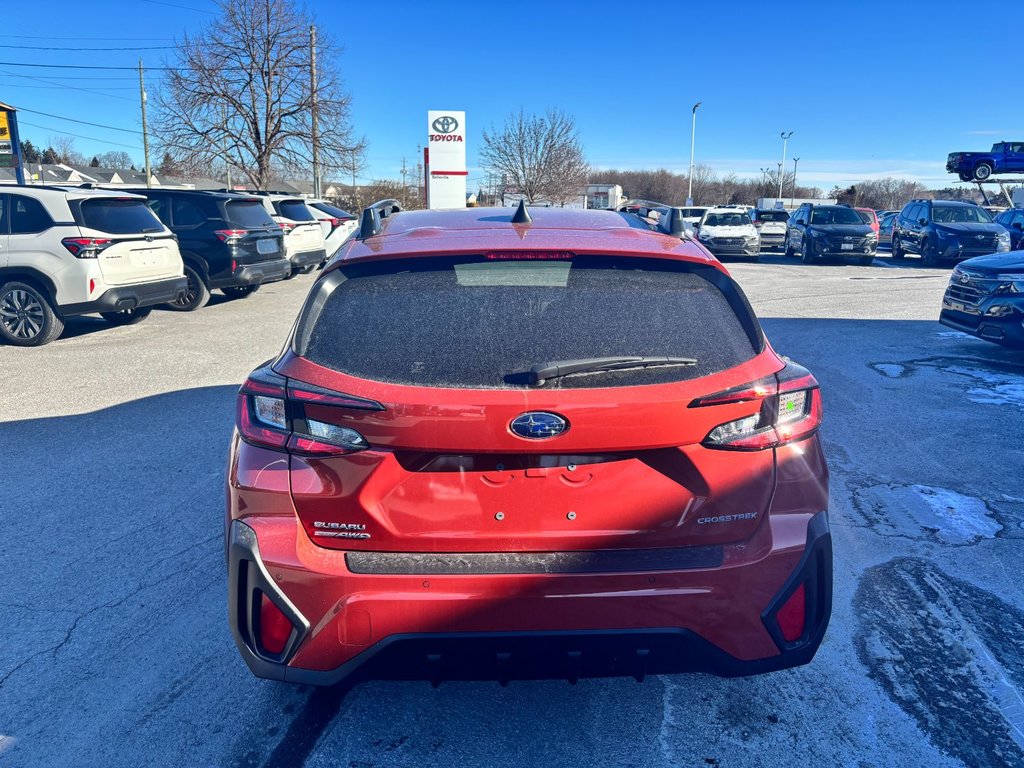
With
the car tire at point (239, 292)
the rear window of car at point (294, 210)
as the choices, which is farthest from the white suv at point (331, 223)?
the car tire at point (239, 292)

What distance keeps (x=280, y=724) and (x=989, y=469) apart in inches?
189

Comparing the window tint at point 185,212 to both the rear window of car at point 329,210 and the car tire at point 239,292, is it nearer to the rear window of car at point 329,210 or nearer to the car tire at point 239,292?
the car tire at point 239,292

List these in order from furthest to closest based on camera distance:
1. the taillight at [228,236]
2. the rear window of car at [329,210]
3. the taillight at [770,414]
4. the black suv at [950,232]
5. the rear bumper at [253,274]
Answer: the black suv at [950,232] < the rear window of car at [329,210] < the rear bumper at [253,274] < the taillight at [228,236] < the taillight at [770,414]

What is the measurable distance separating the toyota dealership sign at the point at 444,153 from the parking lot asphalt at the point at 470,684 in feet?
58.9

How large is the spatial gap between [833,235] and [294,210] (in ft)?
48.7

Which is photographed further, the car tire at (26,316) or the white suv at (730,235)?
the white suv at (730,235)

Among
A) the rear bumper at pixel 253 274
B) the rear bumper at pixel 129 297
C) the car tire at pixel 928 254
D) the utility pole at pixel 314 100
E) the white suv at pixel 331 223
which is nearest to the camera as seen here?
the rear bumper at pixel 129 297

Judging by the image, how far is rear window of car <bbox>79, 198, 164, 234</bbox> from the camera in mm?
9359

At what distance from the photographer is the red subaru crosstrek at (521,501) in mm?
2223

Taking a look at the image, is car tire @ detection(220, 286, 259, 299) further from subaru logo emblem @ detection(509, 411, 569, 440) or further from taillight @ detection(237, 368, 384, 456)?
subaru logo emblem @ detection(509, 411, 569, 440)

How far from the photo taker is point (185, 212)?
1238cm

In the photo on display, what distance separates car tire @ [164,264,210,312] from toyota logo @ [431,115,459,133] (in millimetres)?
12458

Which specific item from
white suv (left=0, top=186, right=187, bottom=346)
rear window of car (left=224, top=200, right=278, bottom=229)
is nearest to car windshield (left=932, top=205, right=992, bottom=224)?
rear window of car (left=224, top=200, right=278, bottom=229)

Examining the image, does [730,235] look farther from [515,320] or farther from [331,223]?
[515,320]
